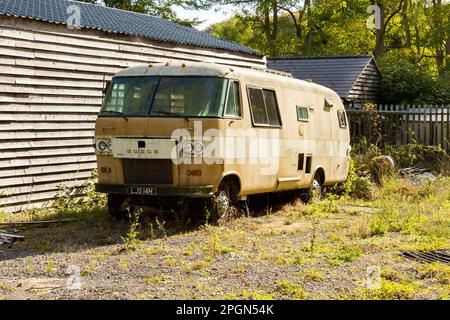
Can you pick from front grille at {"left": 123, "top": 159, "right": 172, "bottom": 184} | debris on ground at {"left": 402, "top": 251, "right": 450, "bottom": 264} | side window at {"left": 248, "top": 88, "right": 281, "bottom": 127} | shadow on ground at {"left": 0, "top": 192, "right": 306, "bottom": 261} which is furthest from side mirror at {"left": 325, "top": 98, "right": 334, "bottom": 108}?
debris on ground at {"left": 402, "top": 251, "right": 450, "bottom": 264}

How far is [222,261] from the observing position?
8.27 m

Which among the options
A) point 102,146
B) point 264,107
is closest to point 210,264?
point 102,146

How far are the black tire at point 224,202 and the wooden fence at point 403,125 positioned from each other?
1219 centimetres

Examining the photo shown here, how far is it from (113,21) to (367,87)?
17152 mm

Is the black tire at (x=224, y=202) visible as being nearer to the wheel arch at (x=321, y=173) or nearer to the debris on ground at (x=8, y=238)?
the debris on ground at (x=8, y=238)

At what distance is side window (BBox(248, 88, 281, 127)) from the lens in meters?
11.6

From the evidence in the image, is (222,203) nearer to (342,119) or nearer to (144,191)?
(144,191)

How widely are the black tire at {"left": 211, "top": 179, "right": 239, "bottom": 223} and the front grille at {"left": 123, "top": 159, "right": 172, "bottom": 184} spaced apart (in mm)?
852

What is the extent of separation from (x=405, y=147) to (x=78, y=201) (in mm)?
11651

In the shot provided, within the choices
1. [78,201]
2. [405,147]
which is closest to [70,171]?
[78,201]

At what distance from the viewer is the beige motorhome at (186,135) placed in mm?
10375

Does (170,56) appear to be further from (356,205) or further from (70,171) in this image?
(356,205)

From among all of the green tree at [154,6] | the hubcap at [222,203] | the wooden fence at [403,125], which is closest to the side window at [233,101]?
the hubcap at [222,203]
